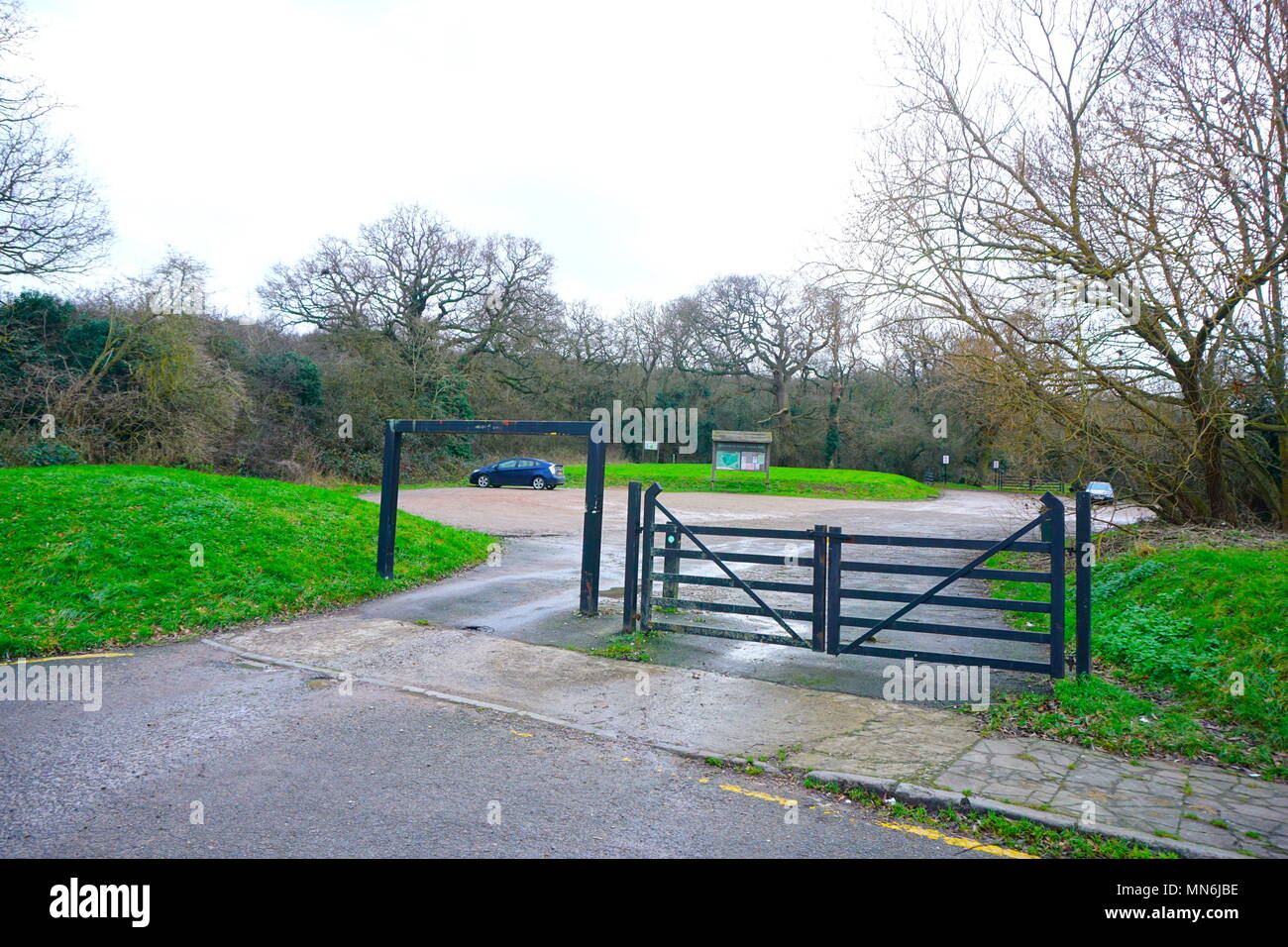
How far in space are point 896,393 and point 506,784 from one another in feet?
183

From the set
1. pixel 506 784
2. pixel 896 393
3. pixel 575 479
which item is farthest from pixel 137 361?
pixel 896 393

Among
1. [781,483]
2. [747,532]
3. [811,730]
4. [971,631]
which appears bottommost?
[811,730]

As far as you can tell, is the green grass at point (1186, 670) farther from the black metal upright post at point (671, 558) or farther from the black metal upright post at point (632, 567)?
the black metal upright post at point (632, 567)

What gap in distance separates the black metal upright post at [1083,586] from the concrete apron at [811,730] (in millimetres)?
1408

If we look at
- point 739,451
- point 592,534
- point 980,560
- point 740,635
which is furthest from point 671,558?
point 739,451

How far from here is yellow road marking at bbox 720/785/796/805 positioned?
4.65 meters

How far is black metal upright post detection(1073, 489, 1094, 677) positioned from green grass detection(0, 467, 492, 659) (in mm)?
8643

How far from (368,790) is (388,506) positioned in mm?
7369

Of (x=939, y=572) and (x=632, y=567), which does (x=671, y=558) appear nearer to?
(x=632, y=567)

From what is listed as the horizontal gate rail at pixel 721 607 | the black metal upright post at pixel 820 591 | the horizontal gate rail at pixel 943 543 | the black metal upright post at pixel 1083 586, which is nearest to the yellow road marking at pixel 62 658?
the horizontal gate rail at pixel 721 607

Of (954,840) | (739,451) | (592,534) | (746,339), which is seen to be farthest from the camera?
(746,339)

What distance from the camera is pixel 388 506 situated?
11.5 m

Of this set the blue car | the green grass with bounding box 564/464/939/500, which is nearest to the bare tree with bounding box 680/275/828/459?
the green grass with bounding box 564/464/939/500
